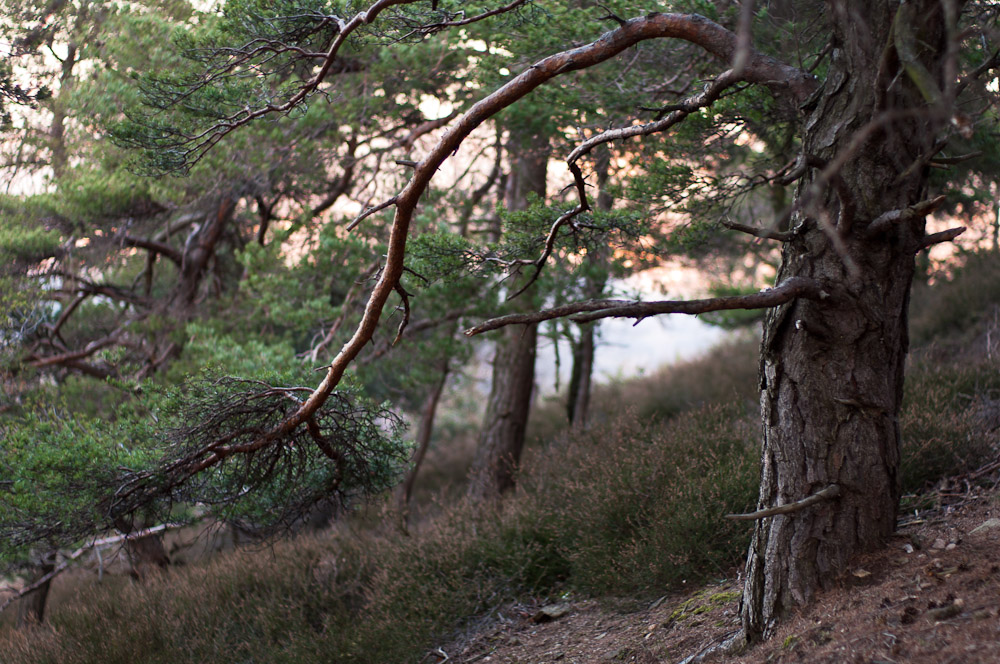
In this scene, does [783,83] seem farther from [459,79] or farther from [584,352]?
[584,352]

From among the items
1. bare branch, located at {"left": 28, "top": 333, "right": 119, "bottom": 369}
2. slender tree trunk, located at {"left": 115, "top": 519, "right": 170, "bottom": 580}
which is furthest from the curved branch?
bare branch, located at {"left": 28, "top": 333, "right": 119, "bottom": 369}

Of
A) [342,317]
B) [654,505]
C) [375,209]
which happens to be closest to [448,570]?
[654,505]

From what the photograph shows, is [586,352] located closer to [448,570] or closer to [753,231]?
[448,570]

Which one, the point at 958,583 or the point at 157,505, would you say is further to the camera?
the point at 157,505

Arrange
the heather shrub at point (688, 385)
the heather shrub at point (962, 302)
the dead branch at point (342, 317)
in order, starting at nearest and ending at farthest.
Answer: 1. the dead branch at point (342, 317)
2. the heather shrub at point (962, 302)
3. the heather shrub at point (688, 385)

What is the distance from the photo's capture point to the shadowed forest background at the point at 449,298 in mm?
3605

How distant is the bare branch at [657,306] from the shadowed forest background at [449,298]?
2cm

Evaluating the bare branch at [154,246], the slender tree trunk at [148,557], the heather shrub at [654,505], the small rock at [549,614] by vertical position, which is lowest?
the slender tree trunk at [148,557]

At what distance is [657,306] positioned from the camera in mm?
3275

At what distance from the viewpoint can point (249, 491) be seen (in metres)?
4.73

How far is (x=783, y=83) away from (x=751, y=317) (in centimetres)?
921

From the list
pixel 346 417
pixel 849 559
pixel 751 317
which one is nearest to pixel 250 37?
pixel 346 417

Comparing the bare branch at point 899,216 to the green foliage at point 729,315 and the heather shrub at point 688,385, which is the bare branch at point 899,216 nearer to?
the heather shrub at point 688,385

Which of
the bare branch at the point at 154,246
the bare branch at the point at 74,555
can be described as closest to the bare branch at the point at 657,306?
the bare branch at the point at 74,555
